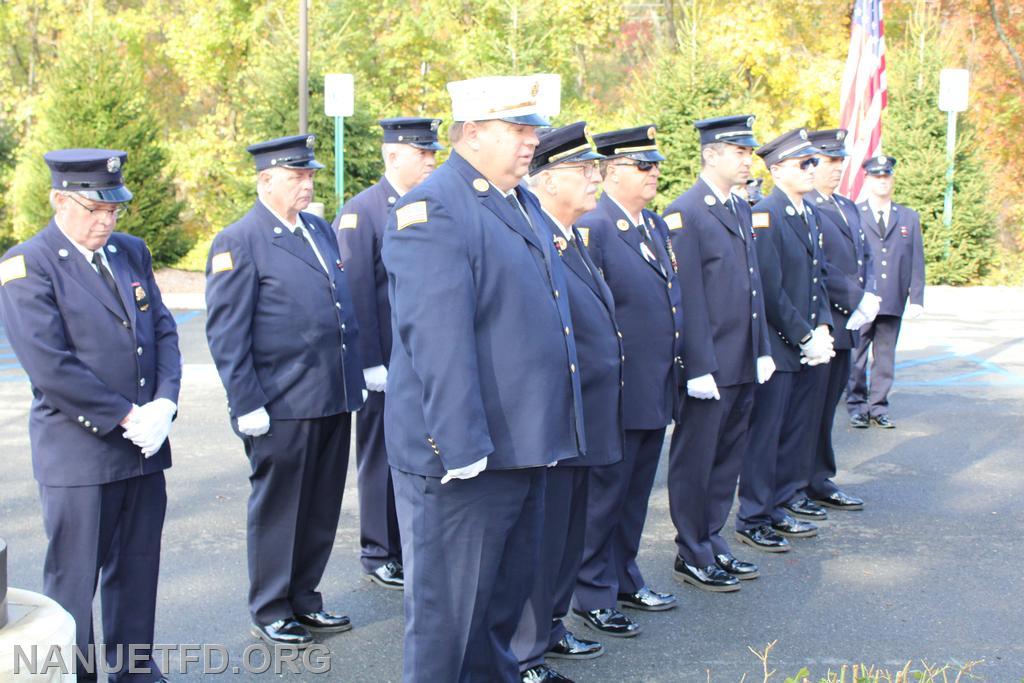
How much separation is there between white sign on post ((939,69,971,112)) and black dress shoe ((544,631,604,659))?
18790mm

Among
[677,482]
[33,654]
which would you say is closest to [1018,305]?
Answer: [677,482]

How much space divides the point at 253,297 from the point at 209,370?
735 centimetres

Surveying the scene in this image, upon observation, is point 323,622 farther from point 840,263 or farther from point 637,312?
point 840,263

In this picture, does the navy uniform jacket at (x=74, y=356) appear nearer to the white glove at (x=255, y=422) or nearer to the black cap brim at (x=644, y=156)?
Answer: the white glove at (x=255, y=422)

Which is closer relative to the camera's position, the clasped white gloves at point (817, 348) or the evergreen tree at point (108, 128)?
the clasped white gloves at point (817, 348)

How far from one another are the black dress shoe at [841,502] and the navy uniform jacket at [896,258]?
118 inches

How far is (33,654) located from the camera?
8.78 ft

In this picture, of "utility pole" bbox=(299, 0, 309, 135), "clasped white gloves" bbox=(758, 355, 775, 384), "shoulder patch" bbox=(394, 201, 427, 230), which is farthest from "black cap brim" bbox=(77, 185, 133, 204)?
"utility pole" bbox=(299, 0, 309, 135)

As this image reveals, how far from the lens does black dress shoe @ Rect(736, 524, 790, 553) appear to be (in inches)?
251

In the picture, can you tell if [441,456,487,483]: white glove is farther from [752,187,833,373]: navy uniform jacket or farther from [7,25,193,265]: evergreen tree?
[7,25,193,265]: evergreen tree

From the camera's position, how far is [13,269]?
411 centimetres

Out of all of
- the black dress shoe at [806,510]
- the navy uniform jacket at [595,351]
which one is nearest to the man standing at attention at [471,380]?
the navy uniform jacket at [595,351]

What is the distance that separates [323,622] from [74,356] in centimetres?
177

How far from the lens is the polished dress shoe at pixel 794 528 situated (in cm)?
666
